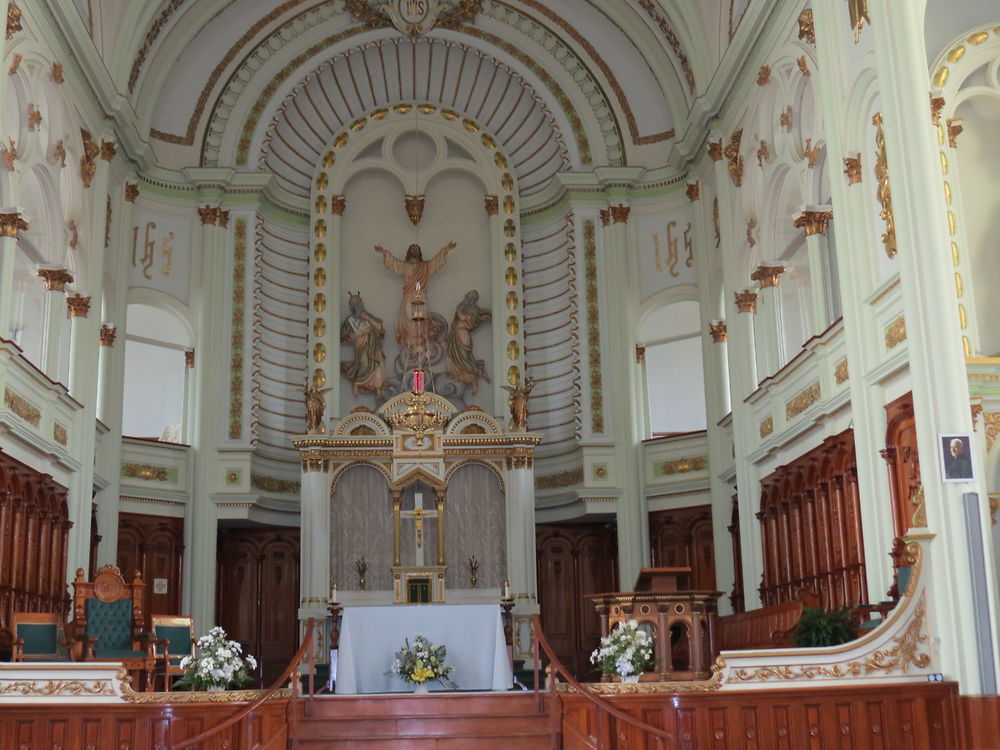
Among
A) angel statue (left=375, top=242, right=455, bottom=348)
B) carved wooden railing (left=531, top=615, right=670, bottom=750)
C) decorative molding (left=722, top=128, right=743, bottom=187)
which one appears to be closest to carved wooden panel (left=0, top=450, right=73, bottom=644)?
carved wooden railing (left=531, top=615, right=670, bottom=750)

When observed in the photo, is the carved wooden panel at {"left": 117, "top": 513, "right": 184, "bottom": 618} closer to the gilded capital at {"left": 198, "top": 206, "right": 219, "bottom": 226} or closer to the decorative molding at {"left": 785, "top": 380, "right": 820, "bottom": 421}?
the gilded capital at {"left": 198, "top": 206, "right": 219, "bottom": 226}

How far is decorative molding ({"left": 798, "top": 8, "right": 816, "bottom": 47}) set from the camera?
46.5 ft

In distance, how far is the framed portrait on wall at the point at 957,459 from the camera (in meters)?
10.4

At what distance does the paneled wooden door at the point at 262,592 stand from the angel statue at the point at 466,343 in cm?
382

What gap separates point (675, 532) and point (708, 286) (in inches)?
156

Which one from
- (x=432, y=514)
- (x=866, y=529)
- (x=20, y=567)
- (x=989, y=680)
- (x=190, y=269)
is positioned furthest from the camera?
(x=190, y=269)

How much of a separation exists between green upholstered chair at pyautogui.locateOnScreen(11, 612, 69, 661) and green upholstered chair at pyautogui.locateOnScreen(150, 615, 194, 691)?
3.52 ft

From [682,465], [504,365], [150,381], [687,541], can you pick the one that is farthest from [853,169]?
[150,381]

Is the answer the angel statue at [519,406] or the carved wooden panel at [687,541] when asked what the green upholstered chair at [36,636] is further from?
the carved wooden panel at [687,541]

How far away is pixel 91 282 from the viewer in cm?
1702

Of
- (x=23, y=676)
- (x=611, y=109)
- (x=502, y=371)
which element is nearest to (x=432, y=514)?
(x=502, y=371)

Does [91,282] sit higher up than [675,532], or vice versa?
[91,282]

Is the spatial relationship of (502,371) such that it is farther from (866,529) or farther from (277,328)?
(866,529)

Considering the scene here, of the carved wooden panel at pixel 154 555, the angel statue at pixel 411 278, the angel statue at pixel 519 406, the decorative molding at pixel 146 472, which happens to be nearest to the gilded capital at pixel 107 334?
the decorative molding at pixel 146 472
